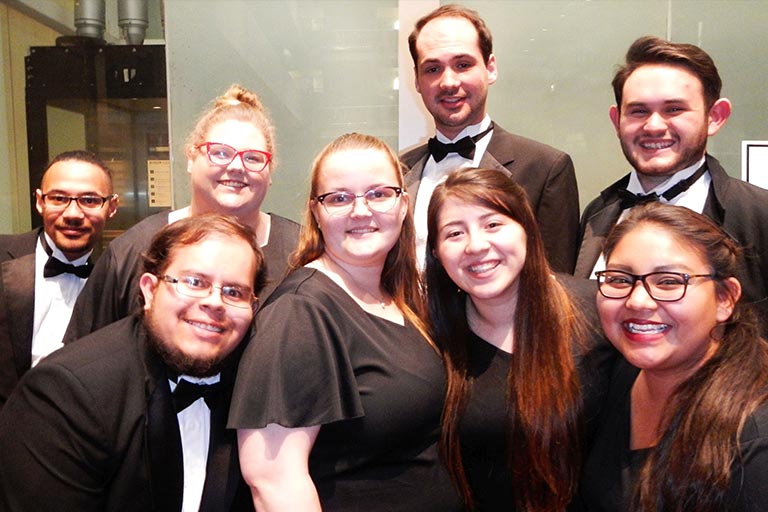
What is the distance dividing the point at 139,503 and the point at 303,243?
2.71 ft

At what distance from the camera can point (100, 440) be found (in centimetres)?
177

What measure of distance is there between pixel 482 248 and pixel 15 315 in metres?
1.93

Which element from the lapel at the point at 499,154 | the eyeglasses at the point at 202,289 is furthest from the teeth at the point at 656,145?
the eyeglasses at the point at 202,289

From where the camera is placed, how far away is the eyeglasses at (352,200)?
2111 millimetres

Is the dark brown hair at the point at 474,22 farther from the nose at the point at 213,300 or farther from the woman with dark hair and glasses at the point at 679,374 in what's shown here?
the nose at the point at 213,300

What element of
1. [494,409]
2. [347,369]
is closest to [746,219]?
[494,409]

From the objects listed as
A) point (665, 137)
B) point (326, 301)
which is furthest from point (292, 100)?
point (326, 301)

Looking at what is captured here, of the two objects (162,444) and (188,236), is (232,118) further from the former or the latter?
(162,444)

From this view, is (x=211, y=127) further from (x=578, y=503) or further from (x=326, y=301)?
(x=578, y=503)

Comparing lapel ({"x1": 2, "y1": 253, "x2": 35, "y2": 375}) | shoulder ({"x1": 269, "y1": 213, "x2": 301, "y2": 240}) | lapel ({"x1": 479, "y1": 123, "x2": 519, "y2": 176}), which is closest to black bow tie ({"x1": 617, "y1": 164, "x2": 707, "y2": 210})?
lapel ({"x1": 479, "y1": 123, "x2": 519, "y2": 176})

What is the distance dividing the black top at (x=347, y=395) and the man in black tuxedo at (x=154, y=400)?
14 centimetres

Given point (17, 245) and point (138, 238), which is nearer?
point (138, 238)

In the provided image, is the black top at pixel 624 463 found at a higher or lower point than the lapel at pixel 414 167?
lower

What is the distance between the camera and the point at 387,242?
2.16 metres
